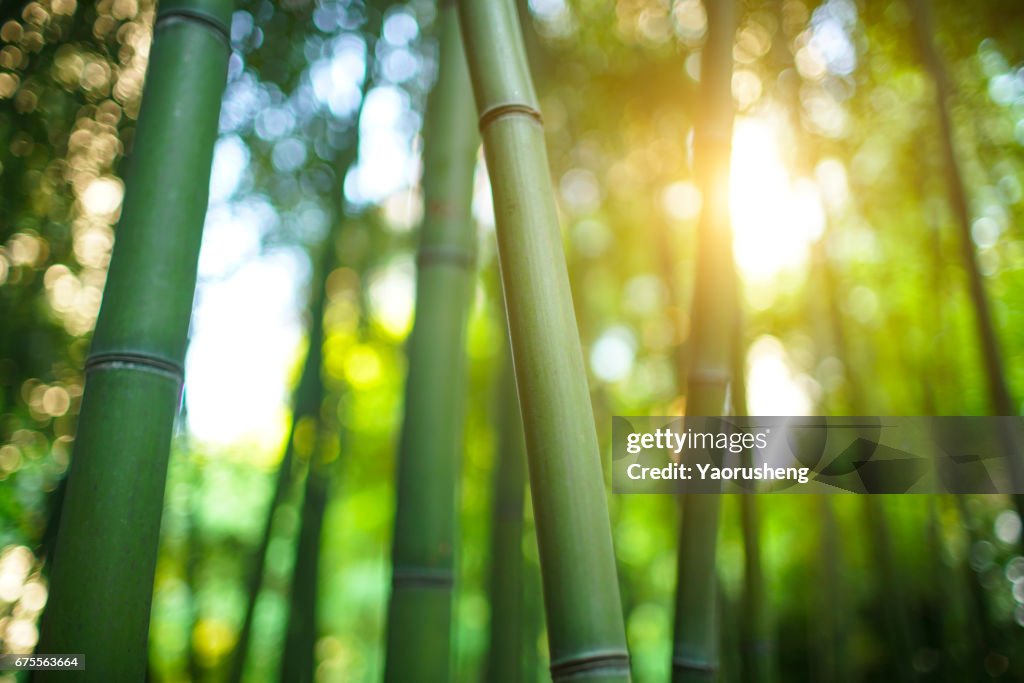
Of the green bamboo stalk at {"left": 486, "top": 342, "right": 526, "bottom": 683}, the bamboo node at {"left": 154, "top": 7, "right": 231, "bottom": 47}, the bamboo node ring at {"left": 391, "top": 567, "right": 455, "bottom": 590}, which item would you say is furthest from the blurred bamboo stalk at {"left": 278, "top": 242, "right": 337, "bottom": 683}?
the bamboo node at {"left": 154, "top": 7, "right": 231, "bottom": 47}

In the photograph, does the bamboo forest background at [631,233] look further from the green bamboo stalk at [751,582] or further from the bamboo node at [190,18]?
the bamboo node at [190,18]

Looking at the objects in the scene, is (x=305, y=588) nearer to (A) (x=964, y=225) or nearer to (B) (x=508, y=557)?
(B) (x=508, y=557)

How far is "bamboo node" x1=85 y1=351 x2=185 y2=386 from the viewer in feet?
3.60

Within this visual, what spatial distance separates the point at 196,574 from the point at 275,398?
1.10m

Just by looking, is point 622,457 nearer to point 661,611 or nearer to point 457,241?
point 457,241

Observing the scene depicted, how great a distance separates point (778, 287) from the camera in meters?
4.52

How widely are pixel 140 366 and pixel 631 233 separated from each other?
12.3 ft

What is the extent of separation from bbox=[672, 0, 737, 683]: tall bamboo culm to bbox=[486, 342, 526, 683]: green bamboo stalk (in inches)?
36.7

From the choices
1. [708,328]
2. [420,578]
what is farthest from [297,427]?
[708,328]

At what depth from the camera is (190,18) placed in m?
1.26

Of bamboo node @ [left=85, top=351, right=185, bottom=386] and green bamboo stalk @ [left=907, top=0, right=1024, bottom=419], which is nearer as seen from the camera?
bamboo node @ [left=85, top=351, right=185, bottom=386]

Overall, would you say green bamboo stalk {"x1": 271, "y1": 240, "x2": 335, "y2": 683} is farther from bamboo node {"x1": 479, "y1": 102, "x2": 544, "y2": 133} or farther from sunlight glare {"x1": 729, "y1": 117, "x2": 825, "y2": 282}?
bamboo node {"x1": 479, "y1": 102, "x2": 544, "y2": 133}

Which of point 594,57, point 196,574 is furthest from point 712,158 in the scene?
point 196,574

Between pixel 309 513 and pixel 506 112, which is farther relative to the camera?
pixel 309 513
